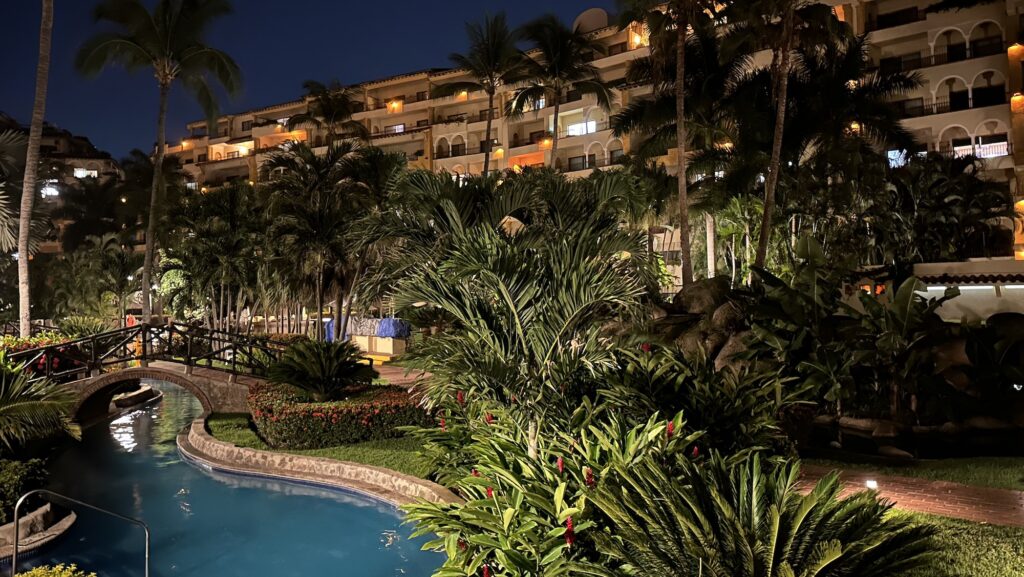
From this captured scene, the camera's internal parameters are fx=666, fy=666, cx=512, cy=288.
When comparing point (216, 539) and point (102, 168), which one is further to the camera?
point (102, 168)

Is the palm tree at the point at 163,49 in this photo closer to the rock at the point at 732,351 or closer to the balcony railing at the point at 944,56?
the rock at the point at 732,351

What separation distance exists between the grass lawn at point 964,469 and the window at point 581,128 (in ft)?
125

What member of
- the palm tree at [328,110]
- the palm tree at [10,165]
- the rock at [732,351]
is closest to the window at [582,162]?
the palm tree at [328,110]

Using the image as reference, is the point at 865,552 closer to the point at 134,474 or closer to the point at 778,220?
the point at 134,474

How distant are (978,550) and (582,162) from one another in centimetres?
4129

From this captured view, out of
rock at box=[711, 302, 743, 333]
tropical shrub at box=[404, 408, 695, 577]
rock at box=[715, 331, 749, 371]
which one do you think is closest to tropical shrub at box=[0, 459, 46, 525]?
tropical shrub at box=[404, 408, 695, 577]

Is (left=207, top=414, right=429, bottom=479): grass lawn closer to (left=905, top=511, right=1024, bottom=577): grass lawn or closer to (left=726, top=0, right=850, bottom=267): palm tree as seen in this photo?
(left=905, top=511, right=1024, bottom=577): grass lawn

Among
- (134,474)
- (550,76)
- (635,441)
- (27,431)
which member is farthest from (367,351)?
(635,441)

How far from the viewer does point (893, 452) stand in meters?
11.3

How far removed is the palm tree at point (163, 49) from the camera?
73.7 feet

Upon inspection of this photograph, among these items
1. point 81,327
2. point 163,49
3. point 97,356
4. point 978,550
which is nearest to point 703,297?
point 978,550

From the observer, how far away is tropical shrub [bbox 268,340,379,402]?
1491 cm

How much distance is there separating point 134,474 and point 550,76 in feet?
73.9

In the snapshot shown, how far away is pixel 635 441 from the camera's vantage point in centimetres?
645
